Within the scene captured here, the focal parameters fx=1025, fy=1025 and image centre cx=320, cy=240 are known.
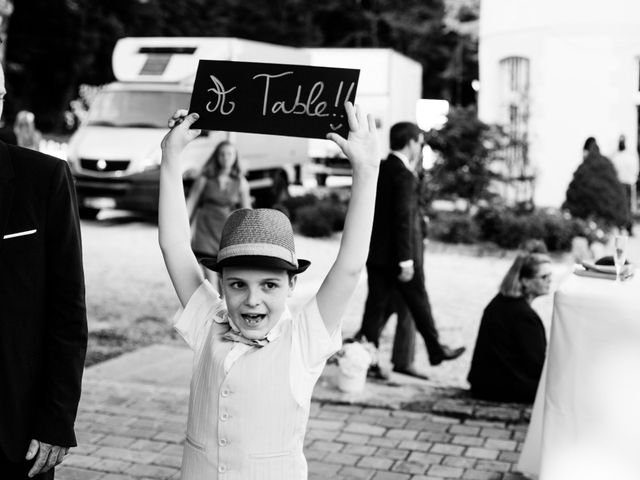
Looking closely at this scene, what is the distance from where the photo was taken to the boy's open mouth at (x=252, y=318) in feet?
8.98

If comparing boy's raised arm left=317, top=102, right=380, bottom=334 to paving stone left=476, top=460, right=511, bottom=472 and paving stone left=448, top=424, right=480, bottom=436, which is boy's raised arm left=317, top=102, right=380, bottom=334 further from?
paving stone left=448, top=424, right=480, bottom=436

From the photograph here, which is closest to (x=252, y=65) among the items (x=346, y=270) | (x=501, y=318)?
(x=346, y=270)

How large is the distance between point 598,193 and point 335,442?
12.1 meters

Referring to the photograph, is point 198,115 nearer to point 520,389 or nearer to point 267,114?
point 267,114

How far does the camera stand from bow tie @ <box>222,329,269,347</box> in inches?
109

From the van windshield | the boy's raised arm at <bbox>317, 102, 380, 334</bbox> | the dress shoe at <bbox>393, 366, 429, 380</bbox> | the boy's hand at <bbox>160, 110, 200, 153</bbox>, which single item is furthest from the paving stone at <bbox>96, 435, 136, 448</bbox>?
the van windshield

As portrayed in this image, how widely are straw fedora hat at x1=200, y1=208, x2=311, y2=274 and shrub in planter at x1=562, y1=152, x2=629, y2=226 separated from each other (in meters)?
14.8

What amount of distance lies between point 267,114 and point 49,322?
0.86 meters

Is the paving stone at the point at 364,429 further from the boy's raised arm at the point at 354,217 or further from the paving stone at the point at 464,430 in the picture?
the boy's raised arm at the point at 354,217

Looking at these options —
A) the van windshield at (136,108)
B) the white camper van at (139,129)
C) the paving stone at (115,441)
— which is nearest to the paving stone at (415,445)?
the paving stone at (115,441)

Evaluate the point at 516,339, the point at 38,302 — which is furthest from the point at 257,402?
the point at 516,339

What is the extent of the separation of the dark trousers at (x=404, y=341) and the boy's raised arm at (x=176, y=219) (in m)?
4.69

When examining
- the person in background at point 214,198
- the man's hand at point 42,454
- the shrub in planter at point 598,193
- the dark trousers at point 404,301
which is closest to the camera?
the man's hand at point 42,454

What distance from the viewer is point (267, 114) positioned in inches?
117
